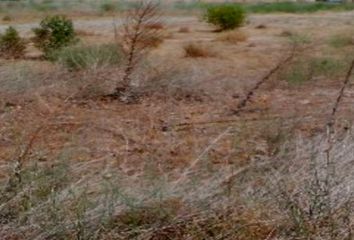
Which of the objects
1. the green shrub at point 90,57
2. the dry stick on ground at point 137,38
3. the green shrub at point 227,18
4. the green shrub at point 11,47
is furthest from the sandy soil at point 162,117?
the green shrub at point 227,18

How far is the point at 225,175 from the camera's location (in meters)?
4.49

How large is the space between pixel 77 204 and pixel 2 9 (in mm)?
65047

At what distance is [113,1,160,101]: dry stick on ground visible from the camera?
8.46 metres

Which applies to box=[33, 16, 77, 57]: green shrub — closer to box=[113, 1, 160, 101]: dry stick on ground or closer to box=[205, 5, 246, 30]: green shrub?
box=[113, 1, 160, 101]: dry stick on ground

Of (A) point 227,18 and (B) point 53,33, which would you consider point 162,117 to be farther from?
(A) point 227,18

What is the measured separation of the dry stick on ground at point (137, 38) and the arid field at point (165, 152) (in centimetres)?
3

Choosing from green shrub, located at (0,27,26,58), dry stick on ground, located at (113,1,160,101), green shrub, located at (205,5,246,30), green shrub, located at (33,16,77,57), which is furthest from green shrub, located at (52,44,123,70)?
green shrub, located at (205,5,246,30)

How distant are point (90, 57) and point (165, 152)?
13.6ft

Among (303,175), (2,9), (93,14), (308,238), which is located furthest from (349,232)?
(2,9)

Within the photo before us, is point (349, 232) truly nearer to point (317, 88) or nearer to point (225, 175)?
point (225, 175)

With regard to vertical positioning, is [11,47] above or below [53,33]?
above

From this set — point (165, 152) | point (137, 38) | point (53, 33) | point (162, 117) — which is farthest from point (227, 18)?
point (165, 152)

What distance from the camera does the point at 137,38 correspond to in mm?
8805

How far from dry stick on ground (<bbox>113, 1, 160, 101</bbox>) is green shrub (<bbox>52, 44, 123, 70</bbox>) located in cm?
42
